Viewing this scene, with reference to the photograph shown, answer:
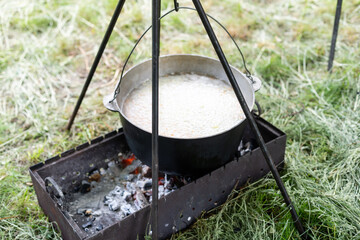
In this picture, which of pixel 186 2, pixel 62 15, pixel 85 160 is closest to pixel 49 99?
pixel 85 160

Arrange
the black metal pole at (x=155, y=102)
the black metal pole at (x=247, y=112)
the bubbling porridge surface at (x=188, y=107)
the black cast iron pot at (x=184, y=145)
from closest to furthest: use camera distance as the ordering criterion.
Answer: the black metal pole at (x=155, y=102) → the black metal pole at (x=247, y=112) → the black cast iron pot at (x=184, y=145) → the bubbling porridge surface at (x=188, y=107)

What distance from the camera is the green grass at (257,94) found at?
7.93 feet

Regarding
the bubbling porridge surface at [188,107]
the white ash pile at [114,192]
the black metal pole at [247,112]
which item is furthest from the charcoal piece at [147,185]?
the black metal pole at [247,112]

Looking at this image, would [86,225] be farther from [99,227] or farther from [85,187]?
[85,187]

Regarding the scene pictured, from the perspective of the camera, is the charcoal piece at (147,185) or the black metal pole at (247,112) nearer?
the black metal pole at (247,112)

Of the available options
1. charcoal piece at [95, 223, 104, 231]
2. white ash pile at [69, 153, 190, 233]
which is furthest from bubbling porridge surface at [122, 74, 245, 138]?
charcoal piece at [95, 223, 104, 231]

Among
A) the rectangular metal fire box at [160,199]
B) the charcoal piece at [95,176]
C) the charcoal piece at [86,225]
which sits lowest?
the charcoal piece at [86,225]

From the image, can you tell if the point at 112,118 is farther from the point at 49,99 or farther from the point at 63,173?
the point at 63,173

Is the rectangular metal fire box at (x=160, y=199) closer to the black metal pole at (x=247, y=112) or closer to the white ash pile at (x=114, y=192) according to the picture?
the white ash pile at (x=114, y=192)

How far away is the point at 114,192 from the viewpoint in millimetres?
2572

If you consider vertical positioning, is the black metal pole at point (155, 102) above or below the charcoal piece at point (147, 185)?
above

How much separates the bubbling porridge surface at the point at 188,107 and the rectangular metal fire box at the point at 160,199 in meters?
0.27

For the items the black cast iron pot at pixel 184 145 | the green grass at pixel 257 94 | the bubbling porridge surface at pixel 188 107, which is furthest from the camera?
the green grass at pixel 257 94

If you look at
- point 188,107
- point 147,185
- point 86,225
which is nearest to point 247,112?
point 188,107
